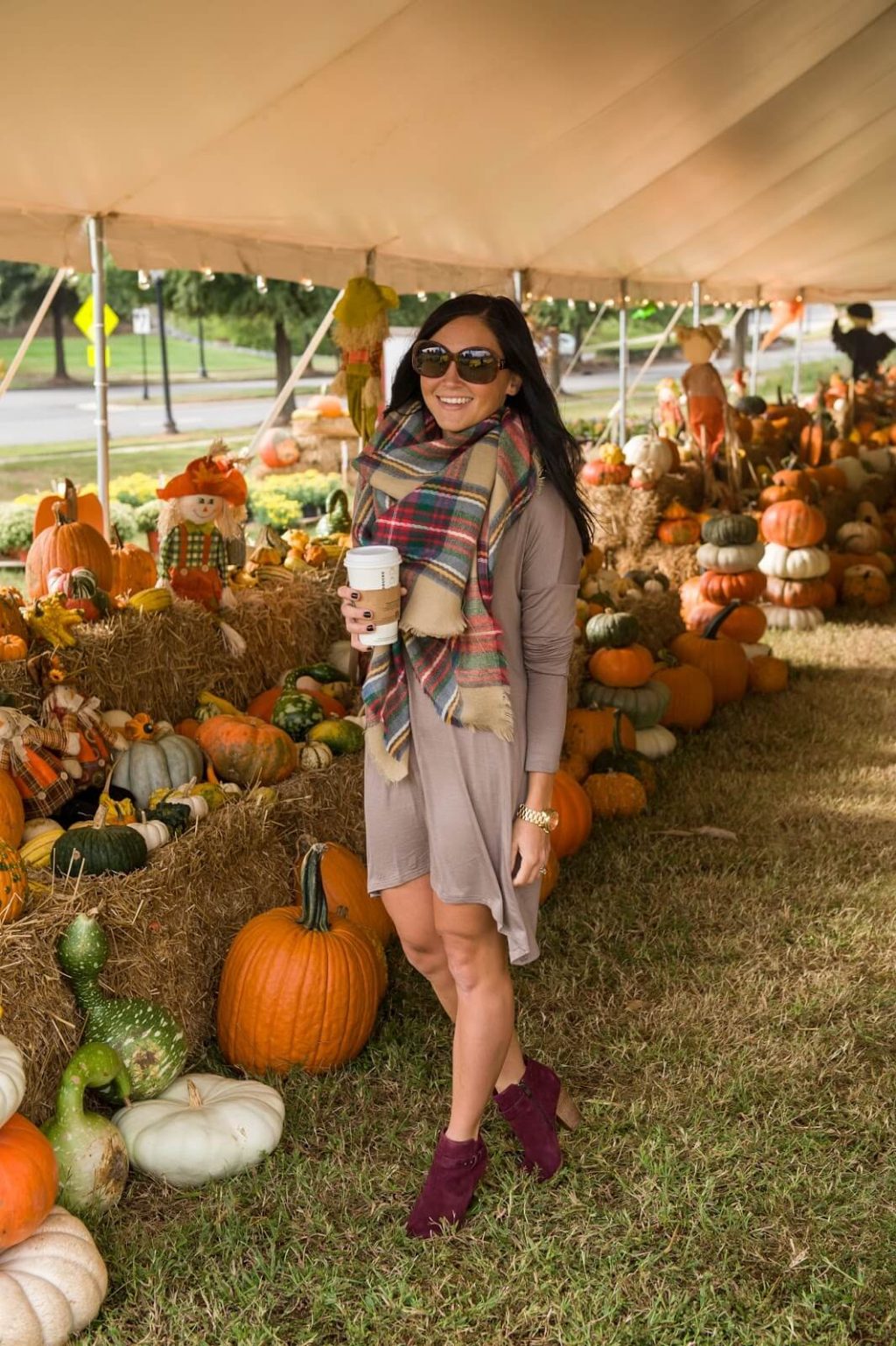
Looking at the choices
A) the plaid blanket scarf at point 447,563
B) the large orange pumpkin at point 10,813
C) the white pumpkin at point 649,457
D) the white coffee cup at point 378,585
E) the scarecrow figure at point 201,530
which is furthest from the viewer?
the white pumpkin at point 649,457

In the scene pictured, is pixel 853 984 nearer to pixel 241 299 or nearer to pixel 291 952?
pixel 291 952

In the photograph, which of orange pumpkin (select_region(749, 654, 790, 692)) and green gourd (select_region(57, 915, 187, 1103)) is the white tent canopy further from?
orange pumpkin (select_region(749, 654, 790, 692))

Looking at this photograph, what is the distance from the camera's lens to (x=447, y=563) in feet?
6.90

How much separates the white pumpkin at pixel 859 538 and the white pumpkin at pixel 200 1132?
23.9ft

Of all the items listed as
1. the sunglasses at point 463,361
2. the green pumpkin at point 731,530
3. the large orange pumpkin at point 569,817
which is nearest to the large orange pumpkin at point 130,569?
the large orange pumpkin at point 569,817

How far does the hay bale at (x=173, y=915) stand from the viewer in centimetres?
245

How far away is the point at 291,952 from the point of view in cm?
287

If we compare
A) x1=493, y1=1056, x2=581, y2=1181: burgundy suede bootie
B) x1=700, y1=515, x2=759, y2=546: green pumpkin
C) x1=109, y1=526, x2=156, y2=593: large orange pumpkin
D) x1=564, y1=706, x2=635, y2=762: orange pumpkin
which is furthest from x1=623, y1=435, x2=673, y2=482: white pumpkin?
x1=493, y1=1056, x2=581, y2=1181: burgundy suede bootie

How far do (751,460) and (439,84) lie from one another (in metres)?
5.81

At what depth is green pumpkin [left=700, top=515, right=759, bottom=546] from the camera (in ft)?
23.0

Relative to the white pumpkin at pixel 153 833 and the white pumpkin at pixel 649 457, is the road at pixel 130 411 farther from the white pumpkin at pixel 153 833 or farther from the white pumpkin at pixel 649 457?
the white pumpkin at pixel 153 833

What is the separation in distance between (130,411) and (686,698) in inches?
787

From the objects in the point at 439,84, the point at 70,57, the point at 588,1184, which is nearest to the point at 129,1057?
the point at 588,1184

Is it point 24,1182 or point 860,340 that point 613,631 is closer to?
point 24,1182
